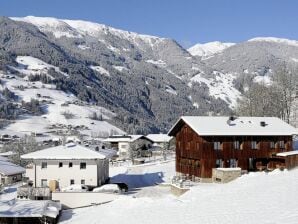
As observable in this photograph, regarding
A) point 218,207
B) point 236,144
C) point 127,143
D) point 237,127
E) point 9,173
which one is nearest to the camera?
point 218,207

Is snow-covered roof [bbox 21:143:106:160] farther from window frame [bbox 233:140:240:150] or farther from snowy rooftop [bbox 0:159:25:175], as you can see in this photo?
snowy rooftop [bbox 0:159:25:175]

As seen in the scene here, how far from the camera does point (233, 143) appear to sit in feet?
200

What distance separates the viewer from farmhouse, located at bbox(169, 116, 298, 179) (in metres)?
60.1

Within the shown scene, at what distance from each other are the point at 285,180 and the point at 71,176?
28.9 meters

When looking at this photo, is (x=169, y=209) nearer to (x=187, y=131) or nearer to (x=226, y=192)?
(x=226, y=192)

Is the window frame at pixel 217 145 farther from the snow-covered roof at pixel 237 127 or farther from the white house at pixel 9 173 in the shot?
the white house at pixel 9 173

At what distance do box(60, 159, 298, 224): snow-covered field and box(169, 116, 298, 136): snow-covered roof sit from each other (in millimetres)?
10457

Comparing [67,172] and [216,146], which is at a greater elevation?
[216,146]

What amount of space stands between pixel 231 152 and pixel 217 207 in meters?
25.2

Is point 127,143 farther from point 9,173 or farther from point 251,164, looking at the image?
point 251,164

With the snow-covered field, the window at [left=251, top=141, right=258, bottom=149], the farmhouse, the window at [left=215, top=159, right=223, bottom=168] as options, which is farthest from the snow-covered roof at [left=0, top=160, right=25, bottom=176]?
the window at [left=251, top=141, right=258, bottom=149]

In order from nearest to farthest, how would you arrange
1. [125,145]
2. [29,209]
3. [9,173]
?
[29,209]
[9,173]
[125,145]

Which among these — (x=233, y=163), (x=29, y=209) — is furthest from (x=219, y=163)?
(x=29, y=209)

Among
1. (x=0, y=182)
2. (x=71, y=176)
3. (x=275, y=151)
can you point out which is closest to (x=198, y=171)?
(x=275, y=151)
